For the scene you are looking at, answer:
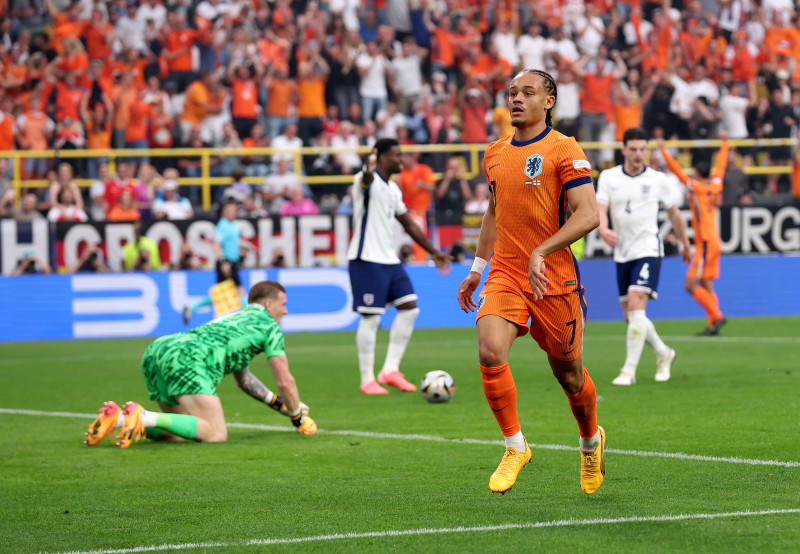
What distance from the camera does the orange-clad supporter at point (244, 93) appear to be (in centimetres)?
2269

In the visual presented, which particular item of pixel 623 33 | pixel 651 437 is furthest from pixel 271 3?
pixel 651 437

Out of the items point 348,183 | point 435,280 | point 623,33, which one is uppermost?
point 623,33

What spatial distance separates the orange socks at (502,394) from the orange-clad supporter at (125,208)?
15414 millimetres

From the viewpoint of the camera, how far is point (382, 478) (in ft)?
23.6

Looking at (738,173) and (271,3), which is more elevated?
(271,3)

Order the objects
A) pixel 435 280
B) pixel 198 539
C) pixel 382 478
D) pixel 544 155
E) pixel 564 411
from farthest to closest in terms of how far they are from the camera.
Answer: pixel 435 280 → pixel 564 411 → pixel 382 478 → pixel 544 155 → pixel 198 539

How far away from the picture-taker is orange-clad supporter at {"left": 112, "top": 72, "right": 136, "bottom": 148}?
2195cm

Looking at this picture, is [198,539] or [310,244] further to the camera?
[310,244]

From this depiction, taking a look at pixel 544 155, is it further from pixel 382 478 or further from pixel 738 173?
pixel 738 173

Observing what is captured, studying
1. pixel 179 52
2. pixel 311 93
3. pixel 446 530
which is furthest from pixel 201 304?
pixel 446 530

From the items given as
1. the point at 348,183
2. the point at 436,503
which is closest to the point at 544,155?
the point at 436,503

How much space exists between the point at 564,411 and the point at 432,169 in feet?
44.4

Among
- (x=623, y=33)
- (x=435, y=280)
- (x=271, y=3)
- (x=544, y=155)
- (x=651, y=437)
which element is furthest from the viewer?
(x=623, y=33)

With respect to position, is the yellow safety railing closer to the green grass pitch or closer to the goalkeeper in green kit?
the green grass pitch
